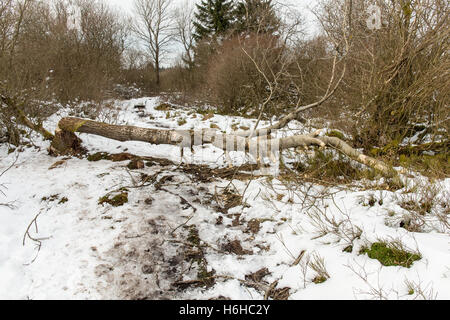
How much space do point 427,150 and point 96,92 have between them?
35.0ft

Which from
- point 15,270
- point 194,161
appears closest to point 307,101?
point 194,161

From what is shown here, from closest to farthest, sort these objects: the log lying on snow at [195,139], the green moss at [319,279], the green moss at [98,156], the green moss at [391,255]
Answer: the green moss at [391,255]
the green moss at [319,279]
the log lying on snow at [195,139]
the green moss at [98,156]

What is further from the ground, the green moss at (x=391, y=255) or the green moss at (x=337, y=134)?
the green moss at (x=337, y=134)

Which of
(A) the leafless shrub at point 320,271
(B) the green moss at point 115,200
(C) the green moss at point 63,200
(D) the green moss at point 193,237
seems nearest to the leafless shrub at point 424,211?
(A) the leafless shrub at point 320,271

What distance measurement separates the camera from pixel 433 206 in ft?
8.87

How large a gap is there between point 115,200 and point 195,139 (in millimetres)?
1936

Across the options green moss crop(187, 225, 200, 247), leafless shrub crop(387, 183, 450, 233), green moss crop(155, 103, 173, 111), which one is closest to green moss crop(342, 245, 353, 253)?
leafless shrub crop(387, 183, 450, 233)

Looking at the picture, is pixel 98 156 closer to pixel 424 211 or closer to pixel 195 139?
pixel 195 139

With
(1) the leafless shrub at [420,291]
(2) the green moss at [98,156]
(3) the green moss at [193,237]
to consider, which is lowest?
(3) the green moss at [193,237]

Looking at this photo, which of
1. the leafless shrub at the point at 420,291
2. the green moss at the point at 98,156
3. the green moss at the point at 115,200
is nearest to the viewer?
the leafless shrub at the point at 420,291

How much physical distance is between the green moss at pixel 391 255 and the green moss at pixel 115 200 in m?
3.10

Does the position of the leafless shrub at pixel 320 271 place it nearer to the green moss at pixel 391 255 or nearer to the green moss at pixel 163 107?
the green moss at pixel 391 255

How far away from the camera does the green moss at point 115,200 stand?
11.8ft

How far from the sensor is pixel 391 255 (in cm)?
213
